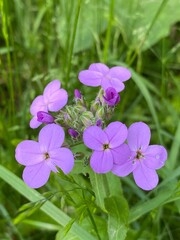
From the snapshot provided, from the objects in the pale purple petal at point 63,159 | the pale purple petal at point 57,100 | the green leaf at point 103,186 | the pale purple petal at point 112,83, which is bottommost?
the green leaf at point 103,186

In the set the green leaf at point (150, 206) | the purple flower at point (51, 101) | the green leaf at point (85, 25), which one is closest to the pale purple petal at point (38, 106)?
the purple flower at point (51, 101)

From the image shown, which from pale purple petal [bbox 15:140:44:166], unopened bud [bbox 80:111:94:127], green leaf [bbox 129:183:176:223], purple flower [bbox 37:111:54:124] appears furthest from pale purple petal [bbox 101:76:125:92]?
green leaf [bbox 129:183:176:223]

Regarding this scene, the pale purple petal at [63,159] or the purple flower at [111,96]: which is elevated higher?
the purple flower at [111,96]

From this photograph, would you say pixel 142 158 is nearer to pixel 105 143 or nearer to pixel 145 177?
pixel 145 177

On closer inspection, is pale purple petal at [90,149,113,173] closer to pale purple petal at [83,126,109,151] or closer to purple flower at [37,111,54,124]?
pale purple petal at [83,126,109,151]

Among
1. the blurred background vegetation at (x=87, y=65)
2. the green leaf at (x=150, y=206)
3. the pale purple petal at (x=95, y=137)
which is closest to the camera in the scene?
the pale purple petal at (x=95, y=137)

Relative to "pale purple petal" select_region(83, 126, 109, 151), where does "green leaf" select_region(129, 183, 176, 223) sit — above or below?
below

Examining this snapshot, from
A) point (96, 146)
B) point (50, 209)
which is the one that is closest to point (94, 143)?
point (96, 146)

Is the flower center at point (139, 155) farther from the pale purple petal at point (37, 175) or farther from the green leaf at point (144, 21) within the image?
the green leaf at point (144, 21)
